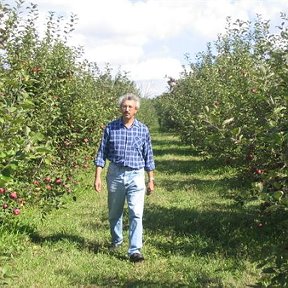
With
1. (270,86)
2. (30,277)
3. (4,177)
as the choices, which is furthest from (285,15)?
(4,177)

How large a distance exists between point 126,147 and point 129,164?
203mm

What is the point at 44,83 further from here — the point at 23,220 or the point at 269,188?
the point at 269,188

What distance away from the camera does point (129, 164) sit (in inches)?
222

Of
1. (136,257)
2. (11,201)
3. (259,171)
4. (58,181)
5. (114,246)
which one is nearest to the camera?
(136,257)

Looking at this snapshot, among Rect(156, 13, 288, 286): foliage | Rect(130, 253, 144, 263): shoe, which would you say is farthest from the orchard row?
Rect(130, 253, 144, 263): shoe

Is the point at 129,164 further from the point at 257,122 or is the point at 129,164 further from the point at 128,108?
the point at 257,122

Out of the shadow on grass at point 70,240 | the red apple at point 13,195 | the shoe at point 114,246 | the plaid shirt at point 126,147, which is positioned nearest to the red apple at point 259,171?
the plaid shirt at point 126,147

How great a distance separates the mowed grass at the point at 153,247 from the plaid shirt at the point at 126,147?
107cm

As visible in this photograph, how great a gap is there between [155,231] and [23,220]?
1.85 metres

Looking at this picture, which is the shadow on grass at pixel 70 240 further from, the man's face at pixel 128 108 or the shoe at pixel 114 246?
the man's face at pixel 128 108

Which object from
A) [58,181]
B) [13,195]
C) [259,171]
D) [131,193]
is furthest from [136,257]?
[58,181]

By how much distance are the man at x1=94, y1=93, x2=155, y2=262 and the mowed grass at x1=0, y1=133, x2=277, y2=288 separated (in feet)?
1.40

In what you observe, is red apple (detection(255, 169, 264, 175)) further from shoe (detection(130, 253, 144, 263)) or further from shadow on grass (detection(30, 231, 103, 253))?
shadow on grass (detection(30, 231, 103, 253))

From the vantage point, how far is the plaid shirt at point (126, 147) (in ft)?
18.6
